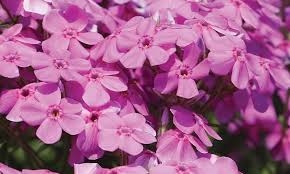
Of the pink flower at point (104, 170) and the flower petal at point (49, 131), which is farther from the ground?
the flower petal at point (49, 131)

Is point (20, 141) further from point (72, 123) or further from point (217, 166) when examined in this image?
point (217, 166)

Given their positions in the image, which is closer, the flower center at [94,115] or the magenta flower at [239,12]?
the flower center at [94,115]

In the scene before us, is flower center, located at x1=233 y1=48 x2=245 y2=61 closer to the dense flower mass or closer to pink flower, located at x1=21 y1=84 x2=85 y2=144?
the dense flower mass

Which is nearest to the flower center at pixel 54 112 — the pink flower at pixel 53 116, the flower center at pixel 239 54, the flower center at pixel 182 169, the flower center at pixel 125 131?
the pink flower at pixel 53 116

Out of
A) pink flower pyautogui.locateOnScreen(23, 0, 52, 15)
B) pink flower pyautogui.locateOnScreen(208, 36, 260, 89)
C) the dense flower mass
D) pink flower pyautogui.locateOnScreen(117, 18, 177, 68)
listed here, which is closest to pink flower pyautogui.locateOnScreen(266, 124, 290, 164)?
the dense flower mass

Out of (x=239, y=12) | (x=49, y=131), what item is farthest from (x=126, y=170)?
(x=239, y=12)


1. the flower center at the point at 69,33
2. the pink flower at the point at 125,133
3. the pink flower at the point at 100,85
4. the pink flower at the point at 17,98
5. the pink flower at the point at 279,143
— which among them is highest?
the flower center at the point at 69,33

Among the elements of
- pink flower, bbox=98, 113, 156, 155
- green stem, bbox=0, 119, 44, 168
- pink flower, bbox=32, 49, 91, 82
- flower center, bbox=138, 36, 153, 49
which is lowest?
green stem, bbox=0, 119, 44, 168

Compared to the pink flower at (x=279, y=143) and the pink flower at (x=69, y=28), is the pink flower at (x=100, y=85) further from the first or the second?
the pink flower at (x=279, y=143)
